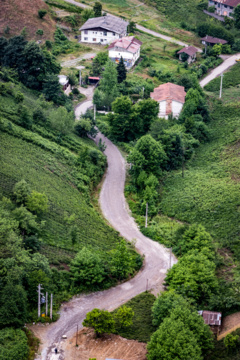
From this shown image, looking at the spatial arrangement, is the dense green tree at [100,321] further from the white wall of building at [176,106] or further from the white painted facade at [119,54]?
the white painted facade at [119,54]

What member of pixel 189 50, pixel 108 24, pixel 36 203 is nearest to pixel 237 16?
pixel 189 50

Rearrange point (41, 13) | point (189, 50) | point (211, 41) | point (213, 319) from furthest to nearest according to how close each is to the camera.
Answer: point (211, 41), point (189, 50), point (41, 13), point (213, 319)

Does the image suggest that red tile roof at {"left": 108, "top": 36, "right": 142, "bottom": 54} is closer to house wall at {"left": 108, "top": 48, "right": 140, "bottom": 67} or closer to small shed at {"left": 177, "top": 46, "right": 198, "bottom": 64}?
house wall at {"left": 108, "top": 48, "right": 140, "bottom": 67}

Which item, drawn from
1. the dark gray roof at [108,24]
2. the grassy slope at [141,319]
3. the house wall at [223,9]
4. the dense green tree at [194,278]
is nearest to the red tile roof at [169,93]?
the dark gray roof at [108,24]

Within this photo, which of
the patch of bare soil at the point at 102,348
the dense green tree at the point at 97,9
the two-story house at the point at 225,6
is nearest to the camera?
the patch of bare soil at the point at 102,348

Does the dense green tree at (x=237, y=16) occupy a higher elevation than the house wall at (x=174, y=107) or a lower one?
higher

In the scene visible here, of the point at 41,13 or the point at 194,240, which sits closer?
the point at 194,240

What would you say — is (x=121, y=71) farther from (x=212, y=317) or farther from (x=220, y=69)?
(x=212, y=317)

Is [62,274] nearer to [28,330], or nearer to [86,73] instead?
[28,330]
